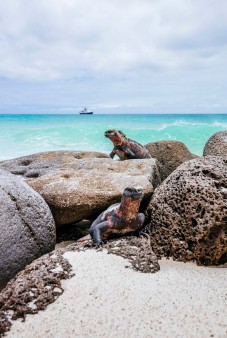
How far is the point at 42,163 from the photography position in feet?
19.7

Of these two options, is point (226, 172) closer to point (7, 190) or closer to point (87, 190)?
point (87, 190)

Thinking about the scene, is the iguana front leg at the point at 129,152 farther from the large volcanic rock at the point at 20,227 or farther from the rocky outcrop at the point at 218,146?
the large volcanic rock at the point at 20,227

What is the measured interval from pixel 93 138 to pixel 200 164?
976 inches

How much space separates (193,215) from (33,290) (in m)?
1.68

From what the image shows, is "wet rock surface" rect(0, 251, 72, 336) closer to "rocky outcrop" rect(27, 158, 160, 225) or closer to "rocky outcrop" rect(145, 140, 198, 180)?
"rocky outcrop" rect(27, 158, 160, 225)

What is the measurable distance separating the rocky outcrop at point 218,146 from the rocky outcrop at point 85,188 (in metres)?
1.74

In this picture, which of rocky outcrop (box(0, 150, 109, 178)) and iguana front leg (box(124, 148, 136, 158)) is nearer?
rocky outcrop (box(0, 150, 109, 178))

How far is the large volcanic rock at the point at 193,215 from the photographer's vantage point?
3.16 m

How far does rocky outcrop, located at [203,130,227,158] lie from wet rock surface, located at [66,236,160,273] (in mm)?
3063

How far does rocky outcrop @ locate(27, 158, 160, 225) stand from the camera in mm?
4246

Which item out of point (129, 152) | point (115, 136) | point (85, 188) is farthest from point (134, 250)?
point (115, 136)

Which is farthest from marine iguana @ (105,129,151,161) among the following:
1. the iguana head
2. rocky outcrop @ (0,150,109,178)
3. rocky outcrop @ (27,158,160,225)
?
rocky outcrop @ (27,158,160,225)

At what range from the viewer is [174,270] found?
9.96 ft

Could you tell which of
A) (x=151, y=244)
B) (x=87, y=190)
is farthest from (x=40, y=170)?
(x=151, y=244)
